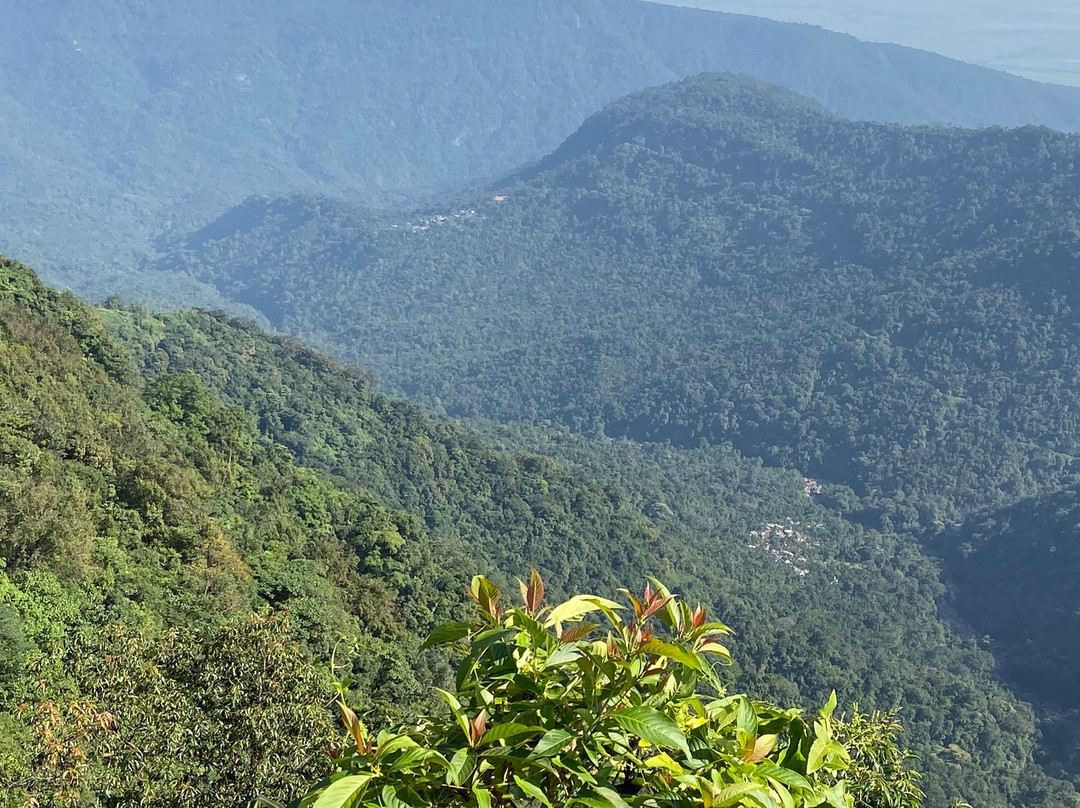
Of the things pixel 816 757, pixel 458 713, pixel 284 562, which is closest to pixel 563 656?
pixel 458 713

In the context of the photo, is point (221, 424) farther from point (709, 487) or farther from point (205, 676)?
point (709, 487)

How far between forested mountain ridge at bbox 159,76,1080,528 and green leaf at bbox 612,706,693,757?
87253mm

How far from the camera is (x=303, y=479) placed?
3566 centimetres

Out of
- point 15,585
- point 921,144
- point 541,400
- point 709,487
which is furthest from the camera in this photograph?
point 921,144

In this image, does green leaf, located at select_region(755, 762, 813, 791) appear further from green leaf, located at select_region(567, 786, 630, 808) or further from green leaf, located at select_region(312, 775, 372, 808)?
green leaf, located at select_region(312, 775, 372, 808)

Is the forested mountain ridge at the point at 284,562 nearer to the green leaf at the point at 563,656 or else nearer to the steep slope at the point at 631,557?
the steep slope at the point at 631,557

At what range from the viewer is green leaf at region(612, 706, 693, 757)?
7.78ft

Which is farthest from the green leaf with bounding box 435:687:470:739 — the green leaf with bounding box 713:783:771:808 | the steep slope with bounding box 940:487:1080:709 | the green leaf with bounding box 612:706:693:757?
the steep slope with bounding box 940:487:1080:709

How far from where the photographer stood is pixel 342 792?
2342mm

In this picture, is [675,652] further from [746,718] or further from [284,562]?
[284,562]

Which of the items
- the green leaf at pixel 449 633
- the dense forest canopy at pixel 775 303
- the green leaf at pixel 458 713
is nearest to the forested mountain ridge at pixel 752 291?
the dense forest canopy at pixel 775 303

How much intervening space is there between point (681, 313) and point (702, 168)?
5540 cm

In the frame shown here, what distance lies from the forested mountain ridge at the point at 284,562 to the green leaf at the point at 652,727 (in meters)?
5.80

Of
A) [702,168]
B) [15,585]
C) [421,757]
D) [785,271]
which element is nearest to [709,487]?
[785,271]
